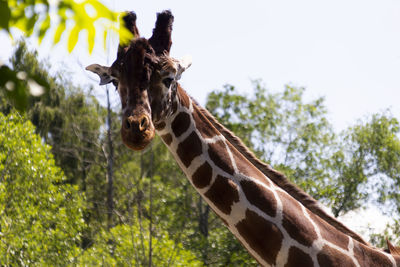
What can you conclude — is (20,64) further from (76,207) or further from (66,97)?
(76,207)

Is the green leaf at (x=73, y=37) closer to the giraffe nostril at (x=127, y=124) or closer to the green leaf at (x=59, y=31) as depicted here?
the green leaf at (x=59, y=31)

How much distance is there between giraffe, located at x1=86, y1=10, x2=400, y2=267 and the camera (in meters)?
5.22

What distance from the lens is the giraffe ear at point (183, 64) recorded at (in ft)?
18.4

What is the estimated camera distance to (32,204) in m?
13.4

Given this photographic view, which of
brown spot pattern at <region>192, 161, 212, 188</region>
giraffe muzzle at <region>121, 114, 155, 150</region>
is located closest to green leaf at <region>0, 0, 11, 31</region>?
giraffe muzzle at <region>121, 114, 155, 150</region>

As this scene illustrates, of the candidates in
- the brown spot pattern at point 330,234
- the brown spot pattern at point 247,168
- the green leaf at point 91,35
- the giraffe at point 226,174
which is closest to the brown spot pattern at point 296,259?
the giraffe at point 226,174

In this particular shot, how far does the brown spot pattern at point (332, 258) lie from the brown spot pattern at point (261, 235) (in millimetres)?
323

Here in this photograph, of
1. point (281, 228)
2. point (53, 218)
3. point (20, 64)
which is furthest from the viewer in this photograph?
point (20, 64)

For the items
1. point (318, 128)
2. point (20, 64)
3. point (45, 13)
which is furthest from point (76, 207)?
point (20, 64)

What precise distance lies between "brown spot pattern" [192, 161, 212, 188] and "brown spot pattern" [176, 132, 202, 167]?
10 centimetres

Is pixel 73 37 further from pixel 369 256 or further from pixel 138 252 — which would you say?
pixel 138 252

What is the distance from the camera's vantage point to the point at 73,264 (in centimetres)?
1220

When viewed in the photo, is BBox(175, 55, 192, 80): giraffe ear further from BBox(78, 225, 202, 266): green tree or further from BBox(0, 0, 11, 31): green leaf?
BBox(78, 225, 202, 266): green tree

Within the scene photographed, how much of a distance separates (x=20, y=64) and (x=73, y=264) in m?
15.5
